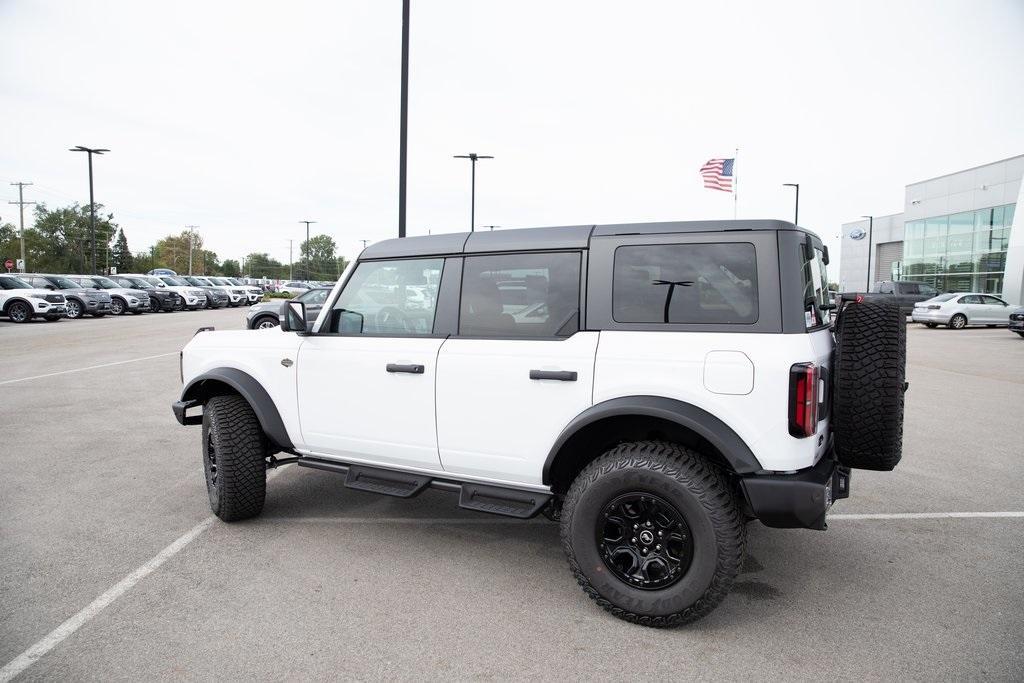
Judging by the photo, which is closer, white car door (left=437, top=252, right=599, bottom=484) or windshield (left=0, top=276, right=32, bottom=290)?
white car door (left=437, top=252, right=599, bottom=484)

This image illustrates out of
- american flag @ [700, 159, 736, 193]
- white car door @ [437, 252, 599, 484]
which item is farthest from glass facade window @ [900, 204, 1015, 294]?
white car door @ [437, 252, 599, 484]

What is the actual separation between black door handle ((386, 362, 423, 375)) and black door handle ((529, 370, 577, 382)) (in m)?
0.70

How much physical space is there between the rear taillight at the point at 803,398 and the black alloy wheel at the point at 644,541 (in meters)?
0.66

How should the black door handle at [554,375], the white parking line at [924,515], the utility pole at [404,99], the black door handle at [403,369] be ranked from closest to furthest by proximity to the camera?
the black door handle at [554,375]
the black door handle at [403,369]
the white parking line at [924,515]
the utility pole at [404,99]

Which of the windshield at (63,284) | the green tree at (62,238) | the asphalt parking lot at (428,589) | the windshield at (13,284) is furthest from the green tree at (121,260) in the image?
the asphalt parking lot at (428,589)

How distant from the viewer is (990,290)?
3778 centimetres

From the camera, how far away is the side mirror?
3943mm

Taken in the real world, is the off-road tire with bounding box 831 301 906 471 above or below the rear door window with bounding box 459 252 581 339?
below

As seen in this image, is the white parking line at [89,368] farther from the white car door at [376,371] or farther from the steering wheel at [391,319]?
the steering wheel at [391,319]

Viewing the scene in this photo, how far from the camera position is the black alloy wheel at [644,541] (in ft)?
9.87

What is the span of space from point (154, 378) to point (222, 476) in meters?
7.13

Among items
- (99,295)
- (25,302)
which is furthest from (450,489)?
(99,295)

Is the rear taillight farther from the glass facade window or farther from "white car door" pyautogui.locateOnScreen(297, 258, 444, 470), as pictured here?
the glass facade window

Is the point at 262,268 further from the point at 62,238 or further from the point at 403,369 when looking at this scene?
the point at 403,369
